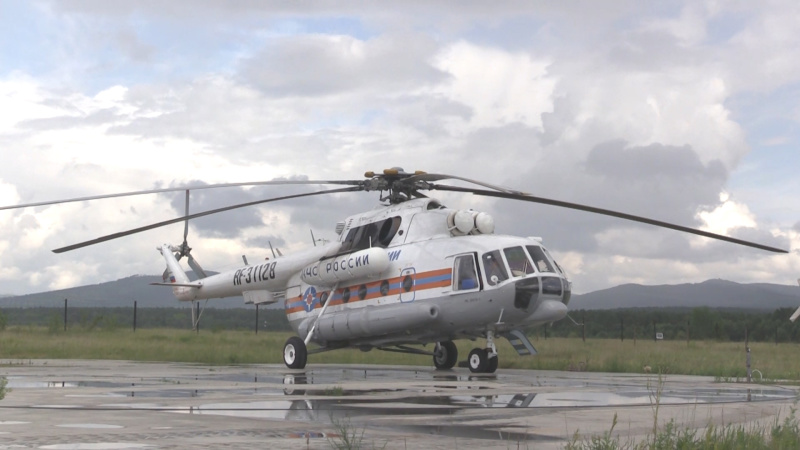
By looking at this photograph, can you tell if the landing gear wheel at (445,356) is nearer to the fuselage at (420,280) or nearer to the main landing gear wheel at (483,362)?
the fuselage at (420,280)

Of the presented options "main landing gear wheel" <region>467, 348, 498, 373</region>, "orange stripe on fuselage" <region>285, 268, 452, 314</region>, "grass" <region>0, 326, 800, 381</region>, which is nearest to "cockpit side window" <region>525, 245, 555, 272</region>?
"orange stripe on fuselage" <region>285, 268, 452, 314</region>

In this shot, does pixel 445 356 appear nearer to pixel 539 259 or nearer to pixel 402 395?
pixel 539 259

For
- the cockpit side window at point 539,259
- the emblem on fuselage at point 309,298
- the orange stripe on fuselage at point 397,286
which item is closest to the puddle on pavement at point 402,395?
the orange stripe on fuselage at point 397,286

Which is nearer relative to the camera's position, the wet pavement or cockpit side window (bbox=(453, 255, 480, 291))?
the wet pavement

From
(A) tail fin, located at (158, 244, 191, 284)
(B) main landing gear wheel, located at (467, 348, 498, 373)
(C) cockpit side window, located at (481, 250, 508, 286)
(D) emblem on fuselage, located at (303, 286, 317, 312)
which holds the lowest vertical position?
(B) main landing gear wheel, located at (467, 348, 498, 373)

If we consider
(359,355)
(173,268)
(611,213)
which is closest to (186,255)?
(173,268)

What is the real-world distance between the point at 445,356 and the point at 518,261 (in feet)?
15.2

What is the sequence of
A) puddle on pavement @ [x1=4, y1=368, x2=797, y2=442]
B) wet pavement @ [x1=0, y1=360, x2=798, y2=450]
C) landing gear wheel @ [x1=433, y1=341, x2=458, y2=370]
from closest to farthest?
wet pavement @ [x1=0, y1=360, x2=798, y2=450] → puddle on pavement @ [x1=4, y1=368, x2=797, y2=442] → landing gear wheel @ [x1=433, y1=341, x2=458, y2=370]

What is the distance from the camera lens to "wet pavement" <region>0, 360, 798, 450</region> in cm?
894

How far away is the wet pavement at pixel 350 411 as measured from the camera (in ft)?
29.3

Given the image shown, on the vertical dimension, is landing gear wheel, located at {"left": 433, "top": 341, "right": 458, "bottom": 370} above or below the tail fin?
below

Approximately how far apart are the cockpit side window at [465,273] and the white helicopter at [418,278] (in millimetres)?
22

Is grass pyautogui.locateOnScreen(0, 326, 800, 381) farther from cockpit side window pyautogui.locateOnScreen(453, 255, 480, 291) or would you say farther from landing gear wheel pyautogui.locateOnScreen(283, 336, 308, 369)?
landing gear wheel pyautogui.locateOnScreen(283, 336, 308, 369)

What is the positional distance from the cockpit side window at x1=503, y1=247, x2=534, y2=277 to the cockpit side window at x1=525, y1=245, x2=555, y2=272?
7.6 inches
